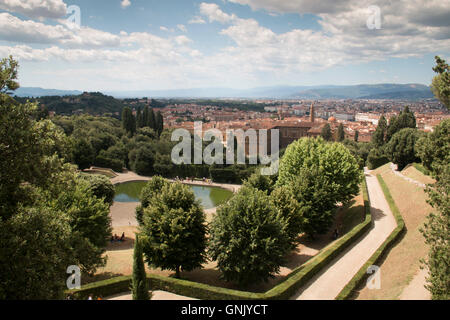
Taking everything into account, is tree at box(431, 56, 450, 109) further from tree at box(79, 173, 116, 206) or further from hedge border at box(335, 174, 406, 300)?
tree at box(79, 173, 116, 206)

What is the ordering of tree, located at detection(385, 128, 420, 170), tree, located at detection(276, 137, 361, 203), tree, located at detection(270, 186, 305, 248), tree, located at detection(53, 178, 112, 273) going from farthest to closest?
1. tree, located at detection(385, 128, 420, 170)
2. tree, located at detection(276, 137, 361, 203)
3. tree, located at detection(270, 186, 305, 248)
4. tree, located at detection(53, 178, 112, 273)

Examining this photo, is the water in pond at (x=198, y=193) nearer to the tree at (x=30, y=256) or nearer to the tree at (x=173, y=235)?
the tree at (x=173, y=235)

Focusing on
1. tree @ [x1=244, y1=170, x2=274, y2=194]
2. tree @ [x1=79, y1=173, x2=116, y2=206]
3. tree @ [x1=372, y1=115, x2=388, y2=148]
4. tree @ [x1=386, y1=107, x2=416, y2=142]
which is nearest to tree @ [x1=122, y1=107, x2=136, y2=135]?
tree @ [x1=79, y1=173, x2=116, y2=206]

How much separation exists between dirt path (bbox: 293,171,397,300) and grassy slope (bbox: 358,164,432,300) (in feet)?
3.42

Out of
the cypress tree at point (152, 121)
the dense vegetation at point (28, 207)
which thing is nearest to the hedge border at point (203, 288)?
the dense vegetation at point (28, 207)

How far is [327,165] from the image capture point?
25.4 meters

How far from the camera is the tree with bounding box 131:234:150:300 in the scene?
12.5 meters

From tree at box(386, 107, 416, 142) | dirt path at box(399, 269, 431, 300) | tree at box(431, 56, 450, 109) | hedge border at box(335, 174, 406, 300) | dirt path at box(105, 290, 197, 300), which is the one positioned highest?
tree at box(431, 56, 450, 109)

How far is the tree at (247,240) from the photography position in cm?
1576

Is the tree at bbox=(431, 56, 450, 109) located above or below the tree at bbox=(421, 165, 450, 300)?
above

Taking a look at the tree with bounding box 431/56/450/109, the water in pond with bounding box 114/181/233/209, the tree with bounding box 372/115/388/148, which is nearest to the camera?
the tree with bounding box 431/56/450/109

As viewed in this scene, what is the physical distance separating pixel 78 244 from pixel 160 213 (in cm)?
437

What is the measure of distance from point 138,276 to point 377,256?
479 inches
